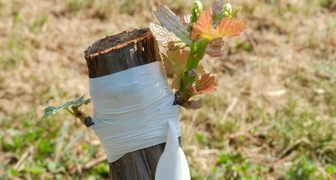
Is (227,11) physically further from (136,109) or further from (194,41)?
(136,109)

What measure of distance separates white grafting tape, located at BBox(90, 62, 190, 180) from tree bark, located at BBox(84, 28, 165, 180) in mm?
11

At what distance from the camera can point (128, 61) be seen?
1.18 metres

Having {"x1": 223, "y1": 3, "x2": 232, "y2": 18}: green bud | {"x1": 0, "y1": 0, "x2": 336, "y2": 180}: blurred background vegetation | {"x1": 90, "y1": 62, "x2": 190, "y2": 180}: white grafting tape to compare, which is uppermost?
{"x1": 223, "y1": 3, "x2": 232, "y2": 18}: green bud

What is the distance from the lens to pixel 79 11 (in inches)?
140

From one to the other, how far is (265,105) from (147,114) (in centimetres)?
182

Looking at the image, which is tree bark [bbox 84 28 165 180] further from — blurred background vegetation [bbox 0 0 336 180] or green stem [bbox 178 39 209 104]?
blurred background vegetation [bbox 0 0 336 180]

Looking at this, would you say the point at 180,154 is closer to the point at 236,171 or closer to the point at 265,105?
the point at 236,171

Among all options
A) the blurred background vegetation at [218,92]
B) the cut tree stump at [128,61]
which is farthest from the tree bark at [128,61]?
the blurred background vegetation at [218,92]

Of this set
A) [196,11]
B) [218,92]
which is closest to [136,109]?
[196,11]

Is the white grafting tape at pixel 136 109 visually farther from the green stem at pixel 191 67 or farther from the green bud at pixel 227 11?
the green bud at pixel 227 11

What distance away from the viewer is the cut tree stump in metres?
1.17

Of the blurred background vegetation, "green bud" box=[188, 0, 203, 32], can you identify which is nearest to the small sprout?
"green bud" box=[188, 0, 203, 32]

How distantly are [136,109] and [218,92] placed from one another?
180 cm

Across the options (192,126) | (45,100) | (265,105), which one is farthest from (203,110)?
(45,100)
